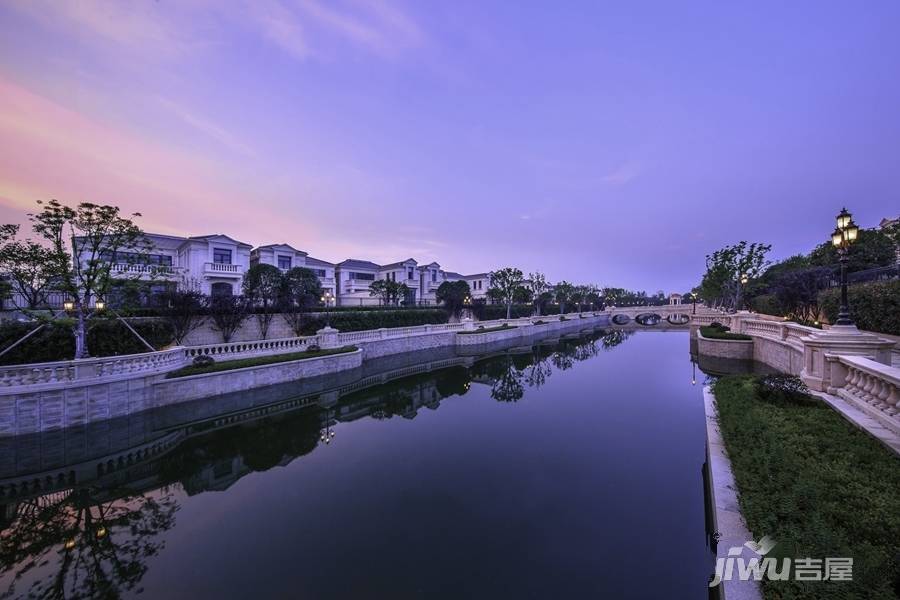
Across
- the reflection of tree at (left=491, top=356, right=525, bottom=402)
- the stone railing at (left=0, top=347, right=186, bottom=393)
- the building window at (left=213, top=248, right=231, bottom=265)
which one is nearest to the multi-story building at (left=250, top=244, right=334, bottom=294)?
the building window at (left=213, top=248, right=231, bottom=265)

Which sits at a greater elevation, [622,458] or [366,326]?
[366,326]

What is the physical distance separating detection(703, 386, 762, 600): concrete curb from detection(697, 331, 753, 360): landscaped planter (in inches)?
634

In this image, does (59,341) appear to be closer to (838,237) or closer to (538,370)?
(538,370)

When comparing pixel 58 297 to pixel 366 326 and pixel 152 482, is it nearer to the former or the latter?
pixel 366 326

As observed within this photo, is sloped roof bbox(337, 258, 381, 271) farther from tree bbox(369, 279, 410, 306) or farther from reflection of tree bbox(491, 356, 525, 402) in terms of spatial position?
reflection of tree bbox(491, 356, 525, 402)

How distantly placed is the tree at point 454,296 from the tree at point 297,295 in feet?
48.1

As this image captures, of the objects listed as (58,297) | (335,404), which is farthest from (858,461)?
(58,297)

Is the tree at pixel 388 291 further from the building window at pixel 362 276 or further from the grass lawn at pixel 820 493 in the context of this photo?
the grass lawn at pixel 820 493

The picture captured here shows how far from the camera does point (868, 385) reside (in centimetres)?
585

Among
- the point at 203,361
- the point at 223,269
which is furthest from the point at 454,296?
the point at 203,361

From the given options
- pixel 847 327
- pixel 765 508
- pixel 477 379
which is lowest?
pixel 477 379

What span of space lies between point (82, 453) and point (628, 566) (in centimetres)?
1199

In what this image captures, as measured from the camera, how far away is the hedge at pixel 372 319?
22.8 m

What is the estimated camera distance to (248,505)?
246 inches
